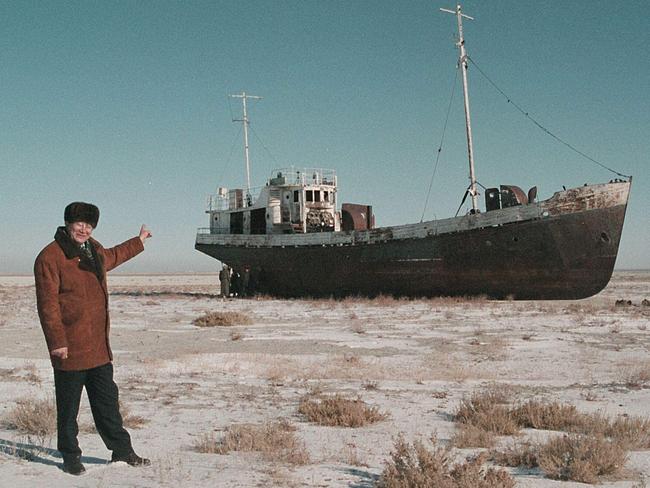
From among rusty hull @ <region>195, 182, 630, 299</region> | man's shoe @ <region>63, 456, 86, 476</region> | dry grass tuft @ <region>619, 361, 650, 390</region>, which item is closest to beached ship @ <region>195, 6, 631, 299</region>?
rusty hull @ <region>195, 182, 630, 299</region>

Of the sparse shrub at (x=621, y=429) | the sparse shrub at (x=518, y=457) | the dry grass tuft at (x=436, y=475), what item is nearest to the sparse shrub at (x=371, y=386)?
the sparse shrub at (x=621, y=429)

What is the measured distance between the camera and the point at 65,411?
14.9 ft

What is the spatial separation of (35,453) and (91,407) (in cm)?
83

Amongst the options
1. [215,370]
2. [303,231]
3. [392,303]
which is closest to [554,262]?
[392,303]

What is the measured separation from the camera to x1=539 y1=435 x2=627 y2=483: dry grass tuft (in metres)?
4.25

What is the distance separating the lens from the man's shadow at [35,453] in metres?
4.72

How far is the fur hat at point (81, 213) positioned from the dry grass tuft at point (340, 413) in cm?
306

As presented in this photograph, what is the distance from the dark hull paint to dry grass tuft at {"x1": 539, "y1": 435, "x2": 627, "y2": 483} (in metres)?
17.1

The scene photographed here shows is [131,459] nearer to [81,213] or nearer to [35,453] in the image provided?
[35,453]

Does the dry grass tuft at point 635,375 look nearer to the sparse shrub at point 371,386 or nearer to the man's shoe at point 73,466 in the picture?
the sparse shrub at point 371,386

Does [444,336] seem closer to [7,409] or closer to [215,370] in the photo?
[215,370]

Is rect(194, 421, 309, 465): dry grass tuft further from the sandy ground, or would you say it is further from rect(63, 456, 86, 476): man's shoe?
rect(63, 456, 86, 476): man's shoe

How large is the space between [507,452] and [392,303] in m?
17.3

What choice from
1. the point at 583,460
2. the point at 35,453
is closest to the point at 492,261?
the point at 583,460
